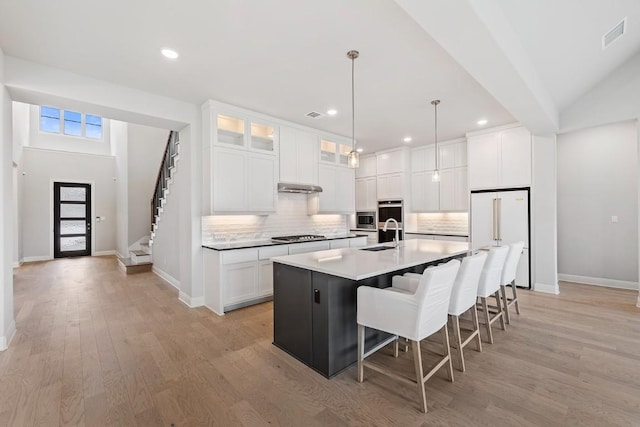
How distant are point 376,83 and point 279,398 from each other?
10.9 feet

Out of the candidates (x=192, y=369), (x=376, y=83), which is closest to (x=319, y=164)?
(x=376, y=83)

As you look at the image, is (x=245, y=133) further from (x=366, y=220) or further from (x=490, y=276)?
(x=366, y=220)

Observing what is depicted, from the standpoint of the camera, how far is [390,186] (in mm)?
6855

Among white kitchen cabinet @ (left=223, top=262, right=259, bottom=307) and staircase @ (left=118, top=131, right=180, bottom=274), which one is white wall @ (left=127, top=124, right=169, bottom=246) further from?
white kitchen cabinet @ (left=223, top=262, right=259, bottom=307)

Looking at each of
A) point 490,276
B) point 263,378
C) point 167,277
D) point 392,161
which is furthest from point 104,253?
point 490,276

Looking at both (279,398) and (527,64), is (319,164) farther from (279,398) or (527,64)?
(279,398)

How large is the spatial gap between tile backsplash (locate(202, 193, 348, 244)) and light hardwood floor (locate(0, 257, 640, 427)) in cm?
125

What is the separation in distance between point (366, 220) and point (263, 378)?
544cm

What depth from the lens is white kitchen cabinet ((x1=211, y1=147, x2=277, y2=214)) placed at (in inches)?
160

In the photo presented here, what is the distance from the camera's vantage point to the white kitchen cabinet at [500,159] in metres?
4.93

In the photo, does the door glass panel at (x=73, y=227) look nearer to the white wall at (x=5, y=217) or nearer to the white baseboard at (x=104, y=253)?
the white baseboard at (x=104, y=253)

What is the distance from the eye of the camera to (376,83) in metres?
3.47

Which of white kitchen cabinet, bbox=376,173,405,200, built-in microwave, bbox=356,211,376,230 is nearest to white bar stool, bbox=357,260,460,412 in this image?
white kitchen cabinet, bbox=376,173,405,200

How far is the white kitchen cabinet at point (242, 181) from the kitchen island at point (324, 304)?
1.71 metres
